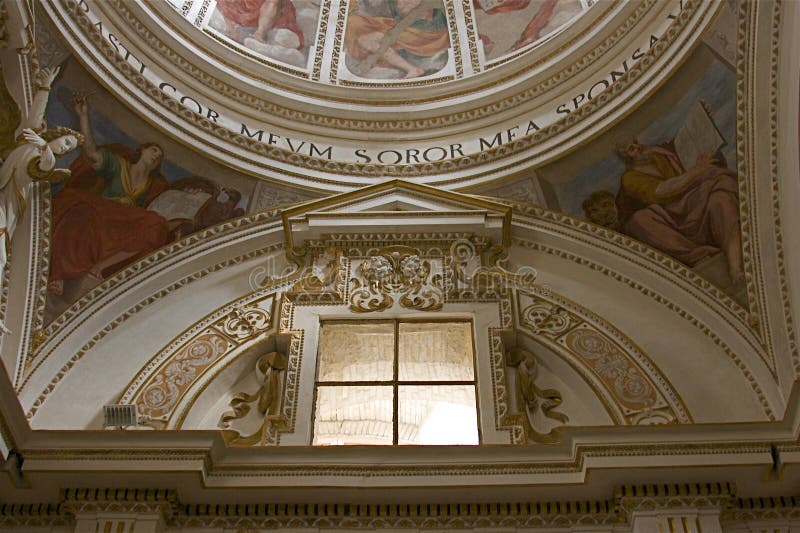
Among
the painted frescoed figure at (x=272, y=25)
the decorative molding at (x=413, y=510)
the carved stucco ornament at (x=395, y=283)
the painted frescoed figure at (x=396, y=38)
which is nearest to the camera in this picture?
the decorative molding at (x=413, y=510)

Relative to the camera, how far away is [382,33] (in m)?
14.9

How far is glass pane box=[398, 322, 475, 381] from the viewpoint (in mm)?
10133

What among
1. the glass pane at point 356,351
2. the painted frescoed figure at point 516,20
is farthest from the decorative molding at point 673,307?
the painted frescoed figure at point 516,20

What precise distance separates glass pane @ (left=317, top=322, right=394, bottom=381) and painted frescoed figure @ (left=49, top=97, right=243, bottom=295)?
2.06 m

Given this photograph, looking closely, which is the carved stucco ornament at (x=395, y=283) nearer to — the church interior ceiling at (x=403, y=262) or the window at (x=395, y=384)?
the church interior ceiling at (x=403, y=262)

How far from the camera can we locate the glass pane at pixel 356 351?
33.5ft

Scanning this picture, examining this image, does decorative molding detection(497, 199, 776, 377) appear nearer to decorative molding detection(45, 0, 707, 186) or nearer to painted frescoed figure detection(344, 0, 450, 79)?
decorative molding detection(45, 0, 707, 186)

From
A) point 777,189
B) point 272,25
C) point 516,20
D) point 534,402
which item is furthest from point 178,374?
point 516,20

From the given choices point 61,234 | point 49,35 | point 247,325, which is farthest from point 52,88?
point 247,325

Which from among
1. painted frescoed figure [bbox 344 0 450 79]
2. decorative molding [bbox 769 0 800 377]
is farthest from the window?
painted frescoed figure [bbox 344 0 450 79]

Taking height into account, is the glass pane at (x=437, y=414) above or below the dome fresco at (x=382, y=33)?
below

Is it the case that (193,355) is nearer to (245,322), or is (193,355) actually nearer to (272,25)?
(245,322)

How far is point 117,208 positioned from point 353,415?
348cm

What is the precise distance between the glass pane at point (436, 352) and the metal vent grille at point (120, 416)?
8.18 ft
